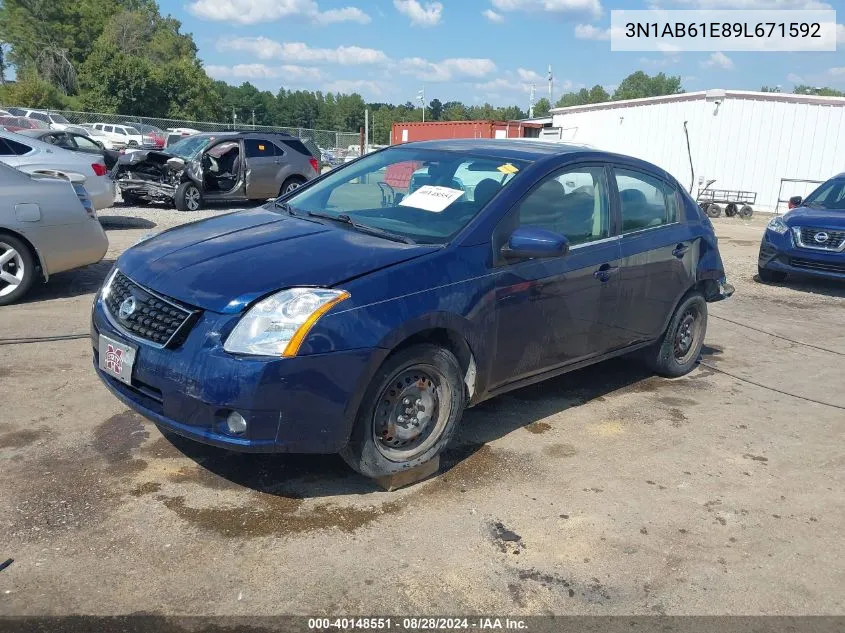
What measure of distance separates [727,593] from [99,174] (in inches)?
450

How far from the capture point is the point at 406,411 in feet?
12.1

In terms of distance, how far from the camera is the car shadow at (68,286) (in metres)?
7.32

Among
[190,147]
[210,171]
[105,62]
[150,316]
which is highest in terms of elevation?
[105,62]

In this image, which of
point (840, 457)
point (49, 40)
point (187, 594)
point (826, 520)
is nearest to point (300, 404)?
point (187, 594)

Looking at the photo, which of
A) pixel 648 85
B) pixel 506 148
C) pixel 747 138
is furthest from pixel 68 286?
pixel 648 85

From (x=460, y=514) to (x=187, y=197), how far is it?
12.7 metres

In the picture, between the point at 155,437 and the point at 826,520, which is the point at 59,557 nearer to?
the point at 155,437

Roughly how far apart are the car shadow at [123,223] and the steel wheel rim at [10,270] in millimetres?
5552

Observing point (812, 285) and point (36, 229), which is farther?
point (812, 285)

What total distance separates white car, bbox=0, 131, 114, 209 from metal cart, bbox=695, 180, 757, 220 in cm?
1518

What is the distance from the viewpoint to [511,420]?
4.74 meters

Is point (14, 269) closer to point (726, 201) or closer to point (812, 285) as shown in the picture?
point (812, 285)

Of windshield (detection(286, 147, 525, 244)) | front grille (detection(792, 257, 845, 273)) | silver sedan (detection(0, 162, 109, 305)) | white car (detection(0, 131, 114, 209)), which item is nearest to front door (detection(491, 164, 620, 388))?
windshield (detection(286, 147, 525, 244))

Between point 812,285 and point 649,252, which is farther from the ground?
point 649,252
